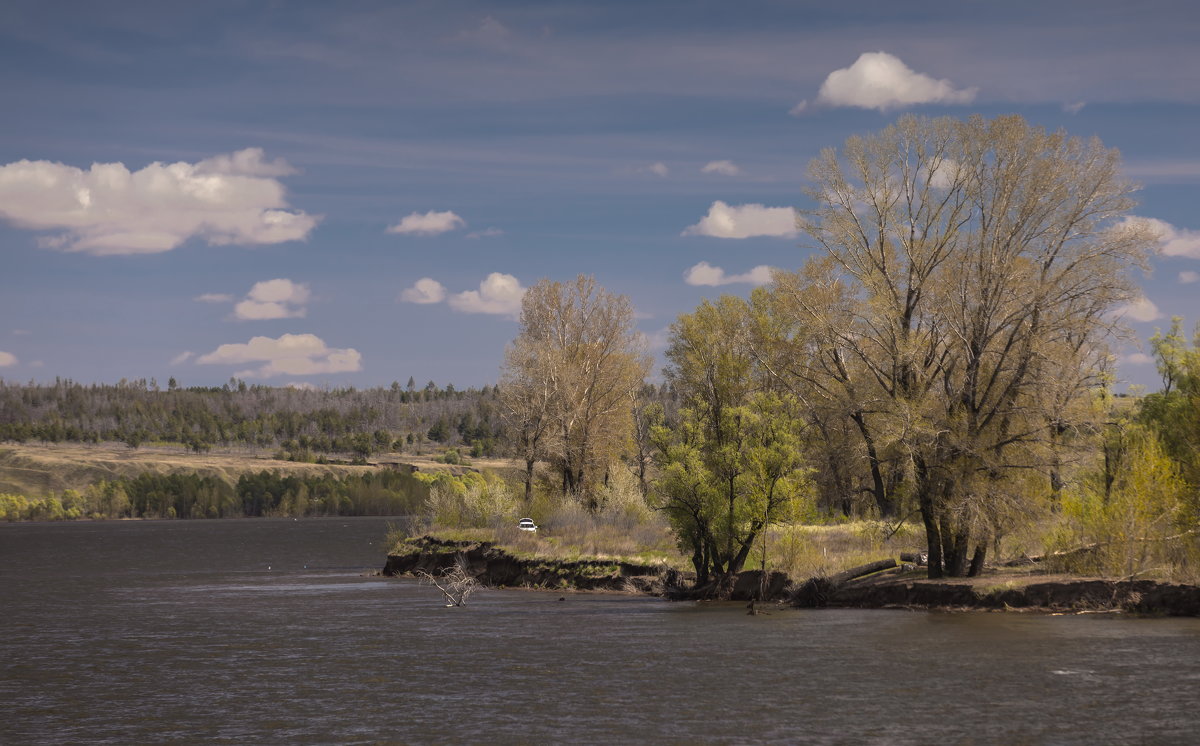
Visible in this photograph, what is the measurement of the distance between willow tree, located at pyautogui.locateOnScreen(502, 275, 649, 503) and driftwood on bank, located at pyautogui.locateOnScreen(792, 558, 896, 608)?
28.0 meters

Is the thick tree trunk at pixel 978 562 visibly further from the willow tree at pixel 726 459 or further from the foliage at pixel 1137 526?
the willow tree at pixel 726 459

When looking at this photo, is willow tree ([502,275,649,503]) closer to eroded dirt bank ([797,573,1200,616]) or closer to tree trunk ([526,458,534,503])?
tree trunk ([526,458,534,503])

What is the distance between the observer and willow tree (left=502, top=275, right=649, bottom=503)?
8019 centimetres

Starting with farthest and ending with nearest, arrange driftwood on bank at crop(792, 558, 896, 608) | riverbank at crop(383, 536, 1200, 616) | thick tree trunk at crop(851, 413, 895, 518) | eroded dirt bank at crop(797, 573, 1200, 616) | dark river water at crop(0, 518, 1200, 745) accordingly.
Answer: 1. driftwood on bank at crop(792, 558, 896, 608)
2. thick tree trunk at crop(851, 413, 895, 518)
3. riverbank at crop(383, 536, 1200, 616)
4. eroded dirt bank at crop(797, 573, 1200, 616)
5. dark river water at crop(0, 518, 1200, 745)

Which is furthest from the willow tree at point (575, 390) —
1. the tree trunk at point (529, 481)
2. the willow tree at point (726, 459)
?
the willow tree at point (726, 459)

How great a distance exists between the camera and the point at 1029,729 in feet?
87.6

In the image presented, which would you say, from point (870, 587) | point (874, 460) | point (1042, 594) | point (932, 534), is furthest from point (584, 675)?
point (1042, 594)

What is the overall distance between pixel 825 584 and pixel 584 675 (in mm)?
22148

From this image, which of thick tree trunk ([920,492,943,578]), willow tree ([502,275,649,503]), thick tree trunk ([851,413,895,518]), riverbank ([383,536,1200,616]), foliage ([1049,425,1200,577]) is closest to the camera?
riverbank ([383,536,1200,616])

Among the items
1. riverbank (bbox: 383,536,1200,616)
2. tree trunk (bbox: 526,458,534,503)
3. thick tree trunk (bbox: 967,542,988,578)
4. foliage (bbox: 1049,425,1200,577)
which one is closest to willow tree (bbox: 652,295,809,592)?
riverbank (bbox: 383,536,1200,616)

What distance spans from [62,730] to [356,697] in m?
7.73

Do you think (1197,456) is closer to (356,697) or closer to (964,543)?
(964,543)

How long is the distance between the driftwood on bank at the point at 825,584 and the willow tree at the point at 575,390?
28004 mm

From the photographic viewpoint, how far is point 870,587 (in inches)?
2111
